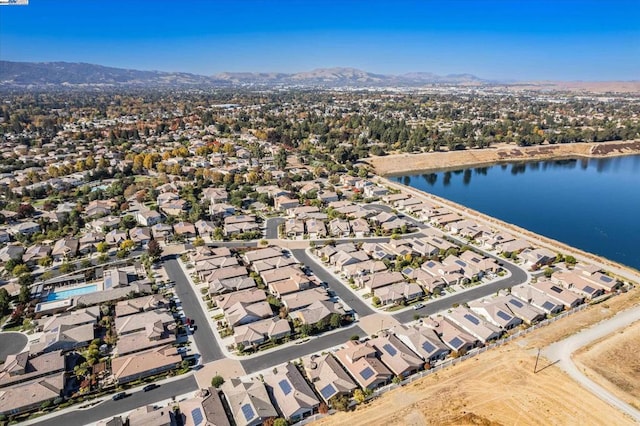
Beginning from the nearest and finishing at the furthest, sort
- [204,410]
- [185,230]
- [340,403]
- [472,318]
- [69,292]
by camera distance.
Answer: [204,410] < [340,403] < [472,318] < [69,292] < [185,230]

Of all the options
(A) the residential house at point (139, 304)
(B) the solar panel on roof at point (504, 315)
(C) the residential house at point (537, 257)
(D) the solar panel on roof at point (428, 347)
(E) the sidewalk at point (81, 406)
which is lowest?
(E) the sidewalk at point (81, 406)

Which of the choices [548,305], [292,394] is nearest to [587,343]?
[548,305]

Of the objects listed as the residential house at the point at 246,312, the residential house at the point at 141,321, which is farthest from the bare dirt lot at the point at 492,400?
the residential house at the point at 141,321

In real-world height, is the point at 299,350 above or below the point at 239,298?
below

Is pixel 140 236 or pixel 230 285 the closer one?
pixel 230 285

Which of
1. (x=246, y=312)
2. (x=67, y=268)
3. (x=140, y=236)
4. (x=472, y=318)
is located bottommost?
(x=67, y=268)

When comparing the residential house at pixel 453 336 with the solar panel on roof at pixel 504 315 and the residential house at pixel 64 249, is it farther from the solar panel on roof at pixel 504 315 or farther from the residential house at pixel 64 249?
the residential house at pixel 64 249

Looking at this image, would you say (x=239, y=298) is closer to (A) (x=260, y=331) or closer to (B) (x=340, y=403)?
(A) (x=260, y=331)

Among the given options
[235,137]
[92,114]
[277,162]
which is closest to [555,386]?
[277,162]
